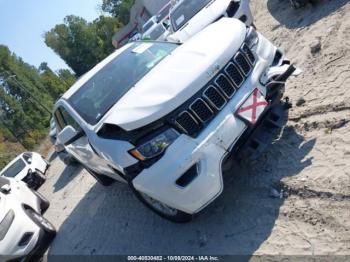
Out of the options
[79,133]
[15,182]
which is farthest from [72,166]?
[79,133]

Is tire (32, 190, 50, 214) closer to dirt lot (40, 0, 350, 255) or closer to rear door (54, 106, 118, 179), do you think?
dirt lot (40, 0, 350, 255)

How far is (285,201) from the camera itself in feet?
14.3

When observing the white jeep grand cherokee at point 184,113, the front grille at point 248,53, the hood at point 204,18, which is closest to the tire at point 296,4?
the hood at point 204,18

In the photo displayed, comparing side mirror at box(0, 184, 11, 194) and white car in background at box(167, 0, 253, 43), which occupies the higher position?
side mirror at box(0, 184, 11, 194)

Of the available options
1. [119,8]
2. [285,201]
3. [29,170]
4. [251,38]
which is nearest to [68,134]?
[251,38]

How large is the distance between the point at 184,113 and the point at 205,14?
225 inches

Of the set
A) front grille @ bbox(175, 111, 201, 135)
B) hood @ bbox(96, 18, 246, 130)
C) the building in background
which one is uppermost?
hood @ bbox(96, 18, 246, 130)

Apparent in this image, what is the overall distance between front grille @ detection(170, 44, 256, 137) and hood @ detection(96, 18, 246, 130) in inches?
2.9

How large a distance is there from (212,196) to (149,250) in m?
1.30

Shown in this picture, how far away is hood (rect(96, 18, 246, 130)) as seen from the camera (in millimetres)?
4215

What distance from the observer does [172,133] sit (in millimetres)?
4164

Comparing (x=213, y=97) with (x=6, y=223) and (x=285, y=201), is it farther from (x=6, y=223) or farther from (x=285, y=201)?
(x=6, y=223)

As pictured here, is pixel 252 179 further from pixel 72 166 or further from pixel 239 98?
pixel 72 166

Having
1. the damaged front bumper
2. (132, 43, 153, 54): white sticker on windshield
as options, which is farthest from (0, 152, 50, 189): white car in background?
the damaged front bumper
